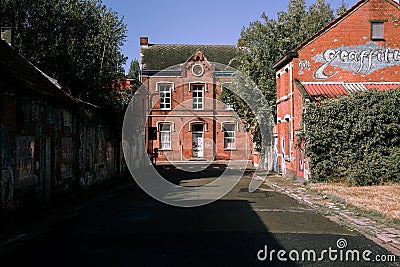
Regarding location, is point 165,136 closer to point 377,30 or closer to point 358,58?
point 358,58

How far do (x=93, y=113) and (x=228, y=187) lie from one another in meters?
6.40

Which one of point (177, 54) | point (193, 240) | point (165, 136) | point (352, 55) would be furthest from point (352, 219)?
point (177, 54)

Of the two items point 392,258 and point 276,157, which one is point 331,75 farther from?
point 392,258

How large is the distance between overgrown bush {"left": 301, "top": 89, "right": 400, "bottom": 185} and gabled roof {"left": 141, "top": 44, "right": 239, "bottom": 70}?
2939 cm

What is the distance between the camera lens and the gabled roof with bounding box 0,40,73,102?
11.4 meters

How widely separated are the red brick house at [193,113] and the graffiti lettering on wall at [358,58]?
23021 mm

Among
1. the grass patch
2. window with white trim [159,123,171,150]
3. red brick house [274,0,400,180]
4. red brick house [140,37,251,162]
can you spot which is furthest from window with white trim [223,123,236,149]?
the grass patch

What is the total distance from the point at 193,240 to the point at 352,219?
4.58 meters

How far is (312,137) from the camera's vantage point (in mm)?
19828

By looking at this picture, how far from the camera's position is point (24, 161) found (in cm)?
1241

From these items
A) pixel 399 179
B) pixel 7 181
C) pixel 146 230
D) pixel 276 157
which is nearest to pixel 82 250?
pixel 146 230

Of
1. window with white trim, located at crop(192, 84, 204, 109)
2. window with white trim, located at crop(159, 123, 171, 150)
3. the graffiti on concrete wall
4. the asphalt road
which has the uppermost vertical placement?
window with white trim, located at crop(192, 84, 204, 109)

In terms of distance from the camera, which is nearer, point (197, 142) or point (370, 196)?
point (370, 196)

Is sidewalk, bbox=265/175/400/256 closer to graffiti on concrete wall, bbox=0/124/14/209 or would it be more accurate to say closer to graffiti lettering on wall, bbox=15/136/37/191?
graffiti on concrete wall, bbox=0/124/14/209
